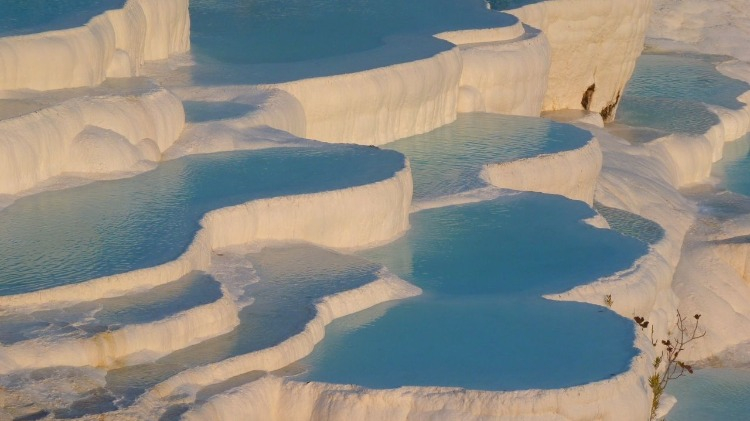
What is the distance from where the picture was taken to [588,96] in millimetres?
18125

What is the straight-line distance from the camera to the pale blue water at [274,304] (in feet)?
26.3

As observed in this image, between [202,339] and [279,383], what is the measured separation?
554 millimetres

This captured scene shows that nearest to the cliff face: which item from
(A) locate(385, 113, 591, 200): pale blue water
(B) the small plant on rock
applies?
(A) locate(385, 113, 591, 200): pale blue water

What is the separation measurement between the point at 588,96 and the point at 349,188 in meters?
8.17

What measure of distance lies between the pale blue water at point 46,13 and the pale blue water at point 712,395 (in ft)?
18.1

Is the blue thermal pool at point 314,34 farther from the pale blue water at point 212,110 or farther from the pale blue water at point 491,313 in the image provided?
the pale blue water at point 491,313

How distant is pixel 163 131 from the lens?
37.0 ft

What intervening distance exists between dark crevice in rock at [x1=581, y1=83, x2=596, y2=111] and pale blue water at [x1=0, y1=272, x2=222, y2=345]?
9896mm

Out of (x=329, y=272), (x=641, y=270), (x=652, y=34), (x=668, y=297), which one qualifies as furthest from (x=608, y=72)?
(x=329, y=272)

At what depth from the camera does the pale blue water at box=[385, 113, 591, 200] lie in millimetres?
12273

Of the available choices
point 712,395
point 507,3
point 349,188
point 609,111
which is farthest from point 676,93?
point 349,188

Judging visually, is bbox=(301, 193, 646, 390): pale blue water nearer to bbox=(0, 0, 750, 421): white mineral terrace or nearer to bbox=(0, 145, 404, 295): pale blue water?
bbox=(0, 0, 750, 421): white mineral terrace

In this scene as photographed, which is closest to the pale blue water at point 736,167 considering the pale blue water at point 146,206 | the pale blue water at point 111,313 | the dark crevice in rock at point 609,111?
the dark crevice in rock at point 609,111

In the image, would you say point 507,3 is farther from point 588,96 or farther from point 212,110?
point 212,110
